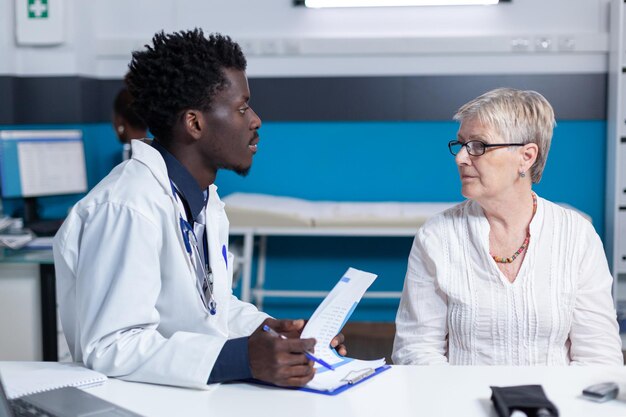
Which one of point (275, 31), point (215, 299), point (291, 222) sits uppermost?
point (275, 31)

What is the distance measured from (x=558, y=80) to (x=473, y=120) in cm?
251

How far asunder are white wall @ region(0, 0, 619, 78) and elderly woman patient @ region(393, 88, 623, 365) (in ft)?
7.87

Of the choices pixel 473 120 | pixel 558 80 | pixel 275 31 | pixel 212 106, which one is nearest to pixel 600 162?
pixel 558 80

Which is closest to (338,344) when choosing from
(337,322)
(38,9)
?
(337,322)

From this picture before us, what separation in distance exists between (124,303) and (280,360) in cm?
28

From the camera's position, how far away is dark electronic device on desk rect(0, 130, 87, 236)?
3736mm

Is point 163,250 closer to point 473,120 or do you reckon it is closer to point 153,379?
point 153,379

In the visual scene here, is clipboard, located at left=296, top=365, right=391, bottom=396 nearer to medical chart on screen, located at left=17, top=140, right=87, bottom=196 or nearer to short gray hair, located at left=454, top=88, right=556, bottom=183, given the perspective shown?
short gray hair, located at left=454, top=88, right=556, bottom=183

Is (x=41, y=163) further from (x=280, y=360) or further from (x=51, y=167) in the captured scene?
(x=280, y=360)

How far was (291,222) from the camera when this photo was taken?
12.2 ft

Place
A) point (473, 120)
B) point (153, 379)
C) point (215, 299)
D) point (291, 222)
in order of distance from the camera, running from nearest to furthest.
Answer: point (153, 379) → point (215, 299) → point (473, 120) → point (291, 222)

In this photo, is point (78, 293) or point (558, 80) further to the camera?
point (558, 80)

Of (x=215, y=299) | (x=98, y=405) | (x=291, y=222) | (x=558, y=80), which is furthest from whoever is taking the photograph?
(x=558, y=80)

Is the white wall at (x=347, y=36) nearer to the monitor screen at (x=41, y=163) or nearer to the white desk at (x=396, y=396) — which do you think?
the monitor screen at (x=41, y=163)
